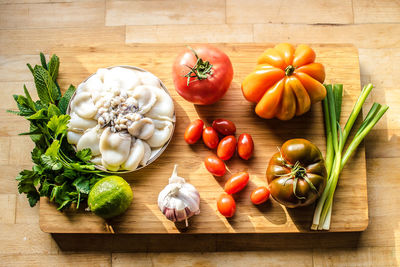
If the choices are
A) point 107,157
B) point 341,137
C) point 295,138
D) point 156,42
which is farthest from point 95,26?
point 341,137

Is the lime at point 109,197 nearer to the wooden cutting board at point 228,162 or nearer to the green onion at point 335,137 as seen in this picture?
the wooden cutting board at point 228,162

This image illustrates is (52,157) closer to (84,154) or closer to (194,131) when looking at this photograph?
(84,154)

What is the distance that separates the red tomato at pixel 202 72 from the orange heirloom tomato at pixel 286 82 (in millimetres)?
123

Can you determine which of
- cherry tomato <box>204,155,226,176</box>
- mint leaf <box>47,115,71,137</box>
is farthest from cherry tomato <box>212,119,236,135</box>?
mint leaf <box>47,115,71,137</box>

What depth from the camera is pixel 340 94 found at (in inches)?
57.4

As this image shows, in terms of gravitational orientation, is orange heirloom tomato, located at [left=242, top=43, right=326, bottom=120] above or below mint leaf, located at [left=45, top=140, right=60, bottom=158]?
above

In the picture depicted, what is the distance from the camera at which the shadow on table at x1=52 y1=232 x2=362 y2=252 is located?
152cm

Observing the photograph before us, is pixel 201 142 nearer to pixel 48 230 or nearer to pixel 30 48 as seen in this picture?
pixel 48 230

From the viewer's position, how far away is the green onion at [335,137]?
1.40 m

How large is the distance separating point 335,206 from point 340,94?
17.6 inches

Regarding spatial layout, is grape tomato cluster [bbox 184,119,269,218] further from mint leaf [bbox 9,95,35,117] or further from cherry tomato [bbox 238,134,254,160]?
mint leaf [bbox 9,95,35,117]

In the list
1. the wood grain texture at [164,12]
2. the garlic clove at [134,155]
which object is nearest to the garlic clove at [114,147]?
the garlic clove at [134,155]

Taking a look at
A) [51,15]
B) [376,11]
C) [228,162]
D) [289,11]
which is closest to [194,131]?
[228,162]

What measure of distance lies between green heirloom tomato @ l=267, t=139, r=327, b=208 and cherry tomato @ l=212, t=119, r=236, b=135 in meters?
0.23
